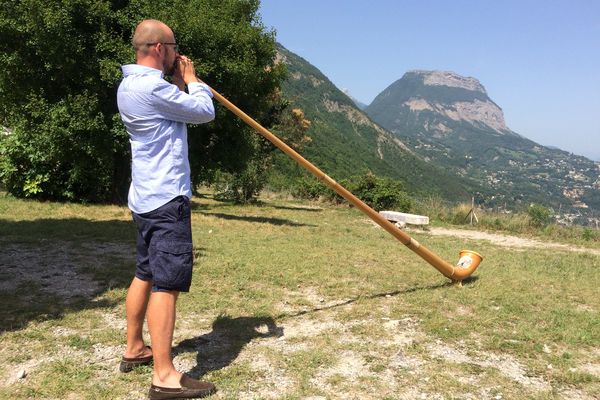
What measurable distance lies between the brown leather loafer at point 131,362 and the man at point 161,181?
440mm

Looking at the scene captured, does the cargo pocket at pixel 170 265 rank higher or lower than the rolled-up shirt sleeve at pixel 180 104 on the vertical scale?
lower

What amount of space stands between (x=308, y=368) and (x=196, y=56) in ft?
33.2

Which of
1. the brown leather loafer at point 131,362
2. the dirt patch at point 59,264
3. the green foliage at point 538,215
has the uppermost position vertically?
the green foliage at point 538,215

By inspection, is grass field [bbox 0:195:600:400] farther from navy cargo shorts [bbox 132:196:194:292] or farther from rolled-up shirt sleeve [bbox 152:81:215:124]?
rolled-up shirt sleeve [bbox 152:81:215:124]

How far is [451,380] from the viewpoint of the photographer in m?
3.24

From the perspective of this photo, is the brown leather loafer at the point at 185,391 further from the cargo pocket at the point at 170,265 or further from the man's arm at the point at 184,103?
the man's arm at the point at 184,103

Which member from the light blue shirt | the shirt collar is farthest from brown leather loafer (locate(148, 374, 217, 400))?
the shirt collar

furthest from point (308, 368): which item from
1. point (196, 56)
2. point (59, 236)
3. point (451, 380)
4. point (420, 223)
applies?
point (420, 223)

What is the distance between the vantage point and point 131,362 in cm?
325

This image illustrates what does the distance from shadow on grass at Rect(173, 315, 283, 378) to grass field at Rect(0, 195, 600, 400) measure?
2 cm

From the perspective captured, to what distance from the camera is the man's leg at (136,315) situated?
3270 millimetres

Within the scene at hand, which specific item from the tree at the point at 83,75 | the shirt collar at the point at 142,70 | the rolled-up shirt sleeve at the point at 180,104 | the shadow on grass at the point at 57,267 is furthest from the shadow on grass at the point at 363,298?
the tree at the point at 83,75

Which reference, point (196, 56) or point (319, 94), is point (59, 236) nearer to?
point (196, 56)

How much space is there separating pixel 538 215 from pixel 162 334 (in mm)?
15442
